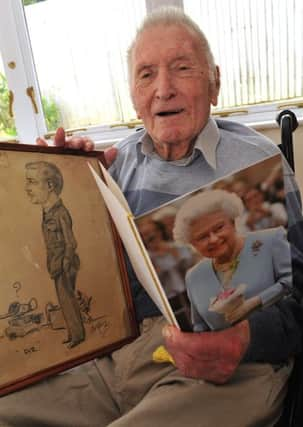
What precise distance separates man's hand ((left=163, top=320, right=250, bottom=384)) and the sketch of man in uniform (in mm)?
234

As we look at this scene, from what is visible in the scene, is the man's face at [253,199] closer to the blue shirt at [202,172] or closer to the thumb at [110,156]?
the blue shirt at [202,172]

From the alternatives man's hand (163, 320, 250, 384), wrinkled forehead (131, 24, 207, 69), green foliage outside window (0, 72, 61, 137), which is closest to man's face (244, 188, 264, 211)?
man's hand (163, 320, 250, 384)

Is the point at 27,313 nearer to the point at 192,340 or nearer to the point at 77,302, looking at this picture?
the point at 77,302

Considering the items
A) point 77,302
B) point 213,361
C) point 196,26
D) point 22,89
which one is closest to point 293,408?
point 213,361

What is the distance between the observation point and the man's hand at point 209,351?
25.8 inches

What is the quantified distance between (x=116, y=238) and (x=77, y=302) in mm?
156

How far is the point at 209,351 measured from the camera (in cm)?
66

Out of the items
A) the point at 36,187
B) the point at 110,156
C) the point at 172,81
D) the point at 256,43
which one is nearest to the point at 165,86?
the point at 172,81

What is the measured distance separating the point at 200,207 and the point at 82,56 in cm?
180

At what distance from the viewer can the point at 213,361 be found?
0.67 meters

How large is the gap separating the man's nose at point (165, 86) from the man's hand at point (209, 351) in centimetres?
49

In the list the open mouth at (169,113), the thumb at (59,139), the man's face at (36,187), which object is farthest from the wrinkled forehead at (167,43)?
the man's face at (36,187)

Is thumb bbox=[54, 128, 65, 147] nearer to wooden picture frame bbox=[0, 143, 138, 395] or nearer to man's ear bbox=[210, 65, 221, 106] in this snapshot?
wooden picture frame bbox=[0, 143, 138, 395]

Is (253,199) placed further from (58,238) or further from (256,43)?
(256,43)
